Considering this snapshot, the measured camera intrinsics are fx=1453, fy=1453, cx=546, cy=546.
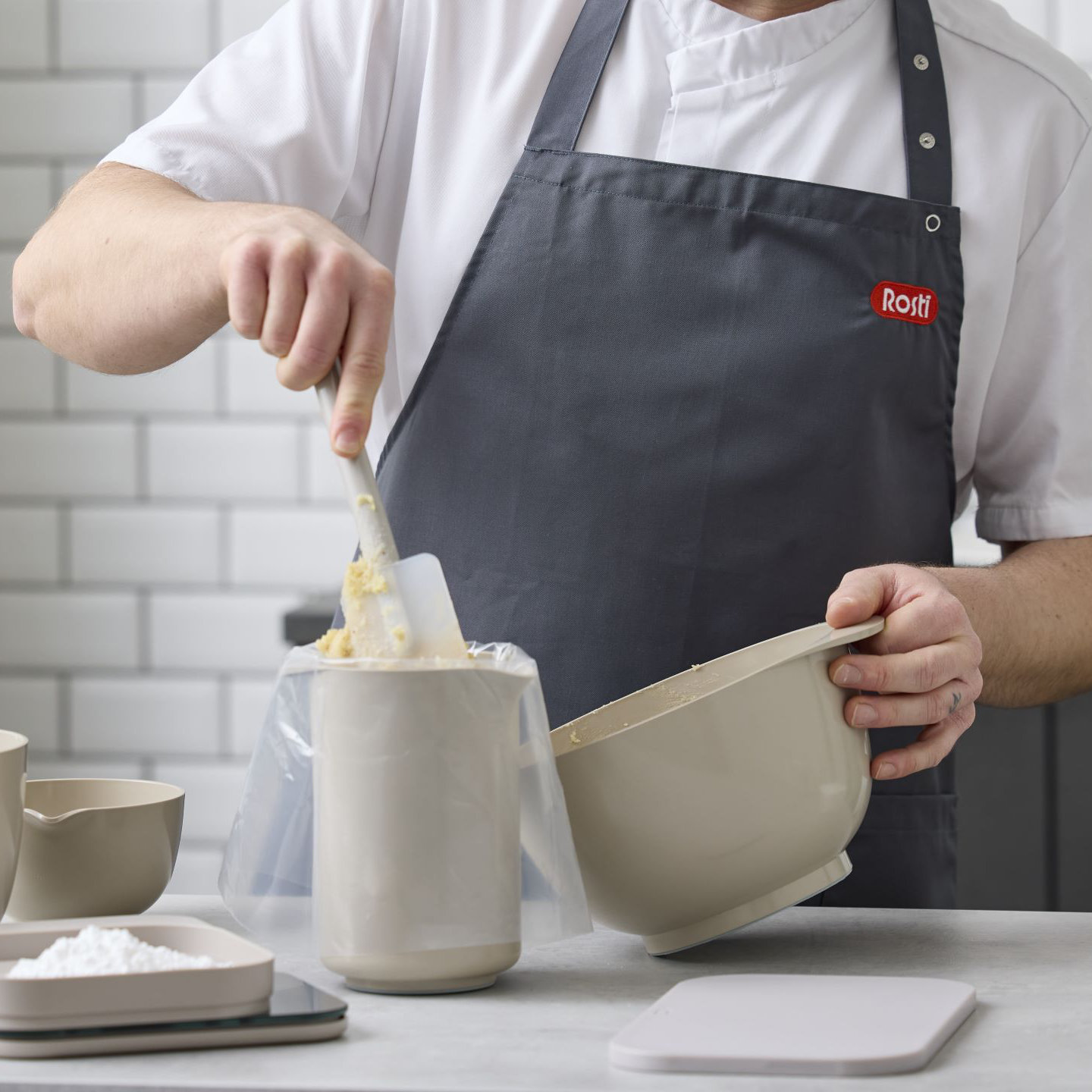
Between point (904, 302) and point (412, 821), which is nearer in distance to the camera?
point (412, 821)

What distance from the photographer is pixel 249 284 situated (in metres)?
0.69

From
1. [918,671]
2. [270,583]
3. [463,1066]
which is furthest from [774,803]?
[270,583]

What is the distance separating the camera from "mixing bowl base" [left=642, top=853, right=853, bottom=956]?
74 centimetres

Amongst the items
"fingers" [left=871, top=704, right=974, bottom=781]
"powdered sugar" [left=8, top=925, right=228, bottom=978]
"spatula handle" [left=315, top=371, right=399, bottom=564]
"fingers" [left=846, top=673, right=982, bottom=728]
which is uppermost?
"spatula handle" [left=315, top=371, right=399, bottom=564]

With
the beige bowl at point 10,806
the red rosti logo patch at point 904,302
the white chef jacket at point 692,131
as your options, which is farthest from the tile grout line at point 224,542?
the beige bowl at point 10,806

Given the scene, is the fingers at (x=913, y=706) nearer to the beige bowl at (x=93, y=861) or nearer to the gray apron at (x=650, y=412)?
the gray apron at (x=650, y=412)

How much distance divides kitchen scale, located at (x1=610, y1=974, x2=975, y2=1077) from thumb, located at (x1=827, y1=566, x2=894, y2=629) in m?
0.18

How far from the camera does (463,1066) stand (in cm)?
56

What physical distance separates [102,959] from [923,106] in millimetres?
822

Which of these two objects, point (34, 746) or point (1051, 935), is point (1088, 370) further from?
point (34, 746)

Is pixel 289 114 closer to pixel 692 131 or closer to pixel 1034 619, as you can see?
pixel 692 131

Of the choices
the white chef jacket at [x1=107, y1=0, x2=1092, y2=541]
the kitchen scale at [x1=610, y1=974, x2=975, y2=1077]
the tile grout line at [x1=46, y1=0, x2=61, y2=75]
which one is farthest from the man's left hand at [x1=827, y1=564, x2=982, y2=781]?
the tile grout line at [x1=46, y1=0, x2=61, y2=75]

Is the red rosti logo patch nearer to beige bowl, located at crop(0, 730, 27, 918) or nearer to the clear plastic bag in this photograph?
the clear plastic bag

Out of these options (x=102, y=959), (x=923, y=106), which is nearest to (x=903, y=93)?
(x=923, y=106)
